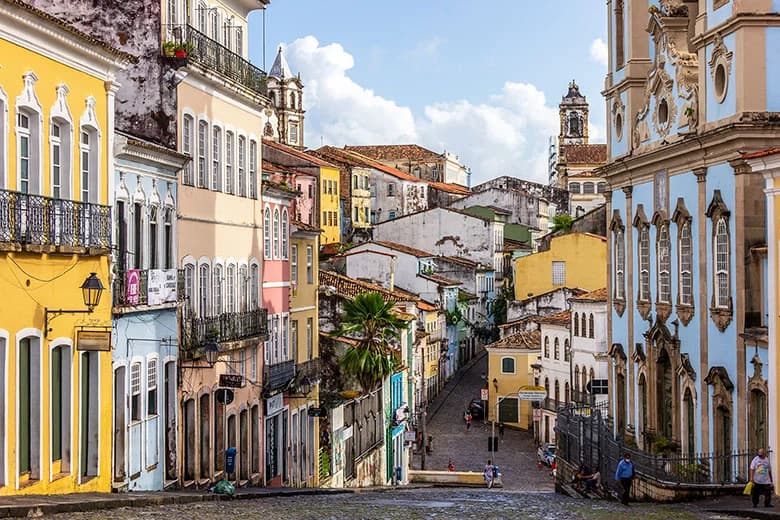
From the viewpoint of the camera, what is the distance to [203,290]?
3422 centimetres

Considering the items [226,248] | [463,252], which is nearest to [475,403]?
[463,252]

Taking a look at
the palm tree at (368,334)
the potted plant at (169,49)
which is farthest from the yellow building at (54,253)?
the palm tree at (368,334)

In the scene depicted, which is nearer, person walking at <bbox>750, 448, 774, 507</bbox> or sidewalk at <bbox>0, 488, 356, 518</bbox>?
sidewalk at <bbox>0, 488, 356, 518</bbox>

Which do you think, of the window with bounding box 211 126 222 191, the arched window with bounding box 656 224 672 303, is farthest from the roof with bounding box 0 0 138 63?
the arched window with bounding box 656 224 672 303

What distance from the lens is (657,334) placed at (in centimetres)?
4081

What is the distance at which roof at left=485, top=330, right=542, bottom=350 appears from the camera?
278ft

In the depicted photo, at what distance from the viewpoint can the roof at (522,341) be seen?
8475cm

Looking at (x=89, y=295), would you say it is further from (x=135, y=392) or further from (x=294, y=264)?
(x=294, y=264)

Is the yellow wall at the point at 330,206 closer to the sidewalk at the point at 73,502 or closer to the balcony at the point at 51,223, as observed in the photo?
the balcony at the point at 51,223

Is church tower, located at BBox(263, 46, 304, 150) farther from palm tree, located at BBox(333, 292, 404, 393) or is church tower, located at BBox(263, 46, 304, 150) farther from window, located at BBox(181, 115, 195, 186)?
window, located at BBox(181, 115, 195, 186)

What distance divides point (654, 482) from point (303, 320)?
1586 centimetres

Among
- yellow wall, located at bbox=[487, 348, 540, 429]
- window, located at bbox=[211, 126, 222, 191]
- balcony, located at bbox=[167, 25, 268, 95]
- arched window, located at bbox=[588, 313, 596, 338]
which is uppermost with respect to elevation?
balcony, located at bbox=[167, 25, 268, 95]

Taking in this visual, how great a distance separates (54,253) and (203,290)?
12507 millimetres

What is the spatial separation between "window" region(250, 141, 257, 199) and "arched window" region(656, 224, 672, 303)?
10.8 metres
